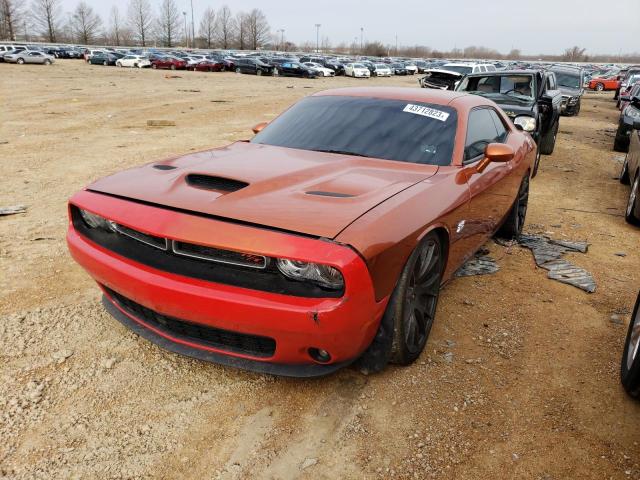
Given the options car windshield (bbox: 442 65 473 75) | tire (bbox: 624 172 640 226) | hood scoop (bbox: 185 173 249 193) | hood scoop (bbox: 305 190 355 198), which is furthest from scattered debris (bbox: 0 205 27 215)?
car windshield (bbox: 442 65 473 75)

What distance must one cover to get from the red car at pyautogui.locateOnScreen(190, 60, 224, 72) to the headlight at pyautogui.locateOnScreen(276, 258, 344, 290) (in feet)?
144

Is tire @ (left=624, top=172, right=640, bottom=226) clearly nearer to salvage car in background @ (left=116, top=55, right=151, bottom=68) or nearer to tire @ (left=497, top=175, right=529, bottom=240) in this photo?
tire @ (left=497, top=175, right=529, bottom=240)

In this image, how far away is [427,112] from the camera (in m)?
3.50

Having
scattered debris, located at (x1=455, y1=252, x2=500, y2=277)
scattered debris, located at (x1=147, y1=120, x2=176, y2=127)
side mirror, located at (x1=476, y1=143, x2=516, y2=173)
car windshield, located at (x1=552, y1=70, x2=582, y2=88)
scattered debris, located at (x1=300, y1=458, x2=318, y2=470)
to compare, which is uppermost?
car windshield, located at (x1=552, y1=70, x2=582, y2=88)

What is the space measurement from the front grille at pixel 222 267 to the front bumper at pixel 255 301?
3 cm

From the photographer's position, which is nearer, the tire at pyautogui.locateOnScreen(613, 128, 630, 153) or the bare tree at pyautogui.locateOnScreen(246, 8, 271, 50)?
the tire at pyautogui.locateOnScreen(613, 128, 630, 153)

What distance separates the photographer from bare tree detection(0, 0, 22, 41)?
83.2 metres

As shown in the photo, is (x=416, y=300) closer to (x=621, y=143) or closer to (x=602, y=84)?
(x=621, y=143)

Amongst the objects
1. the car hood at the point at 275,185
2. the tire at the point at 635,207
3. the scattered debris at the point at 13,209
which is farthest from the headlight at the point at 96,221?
the tire at the point at 635,207

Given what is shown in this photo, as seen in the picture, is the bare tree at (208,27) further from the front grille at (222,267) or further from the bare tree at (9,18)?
the front grille at (222,267)

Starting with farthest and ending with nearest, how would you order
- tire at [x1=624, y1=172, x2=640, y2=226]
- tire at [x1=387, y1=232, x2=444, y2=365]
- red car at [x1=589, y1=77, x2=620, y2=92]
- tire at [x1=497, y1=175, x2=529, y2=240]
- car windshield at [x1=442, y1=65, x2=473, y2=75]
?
red car at [x1=589, y1=77, x2=620, y2=92] < car windshield at [x1=442, y1=65, x2=473, y2=75] < tire at [x1=624, y1=172, x2=640, y2=226] < tire at [x1=497, y1=175, x2=529, y2=240] < tire at [x1=387, y1=232, x2=444, y2=365]

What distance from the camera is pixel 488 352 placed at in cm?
299

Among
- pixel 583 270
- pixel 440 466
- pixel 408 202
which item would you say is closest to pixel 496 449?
pixel 440 466

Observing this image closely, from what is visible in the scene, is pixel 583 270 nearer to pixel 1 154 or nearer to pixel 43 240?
pixel 43 240
